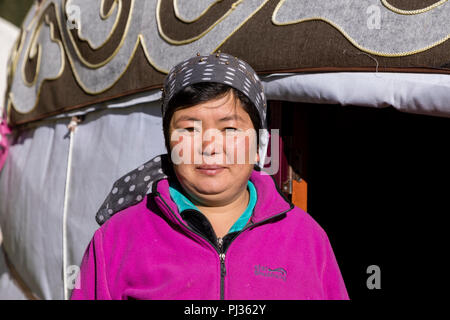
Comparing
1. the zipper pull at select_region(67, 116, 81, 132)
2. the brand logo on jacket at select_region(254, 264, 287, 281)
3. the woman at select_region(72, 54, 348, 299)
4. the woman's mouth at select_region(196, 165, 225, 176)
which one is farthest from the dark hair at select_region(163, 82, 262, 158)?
the zipper pull at select_region(67, 116, 81, 132)

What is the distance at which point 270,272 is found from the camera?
1217 mm

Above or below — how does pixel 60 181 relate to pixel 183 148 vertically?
Result: above

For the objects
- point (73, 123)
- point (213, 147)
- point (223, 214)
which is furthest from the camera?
point (73, 123)

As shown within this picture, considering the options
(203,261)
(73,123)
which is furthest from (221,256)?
(73,123)

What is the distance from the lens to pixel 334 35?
1455 mm

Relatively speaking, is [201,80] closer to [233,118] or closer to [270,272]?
[233,118]

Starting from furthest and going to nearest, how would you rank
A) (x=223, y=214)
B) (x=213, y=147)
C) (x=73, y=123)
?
(x=73, y=123)
(x=223, y=214)
(x=213, y=147)

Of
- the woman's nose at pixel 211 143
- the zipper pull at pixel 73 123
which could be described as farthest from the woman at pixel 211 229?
the zipper pull at pixel 73 123

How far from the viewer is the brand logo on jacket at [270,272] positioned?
1212 mm

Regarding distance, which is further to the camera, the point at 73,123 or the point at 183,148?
the point at 73,123

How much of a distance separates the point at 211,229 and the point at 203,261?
68mm

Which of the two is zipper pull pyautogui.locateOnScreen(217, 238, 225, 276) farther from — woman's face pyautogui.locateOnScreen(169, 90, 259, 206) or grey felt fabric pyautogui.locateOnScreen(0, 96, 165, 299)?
grey felt fabric pyautogui.locateOnScreen(0, 96, 165, 299)

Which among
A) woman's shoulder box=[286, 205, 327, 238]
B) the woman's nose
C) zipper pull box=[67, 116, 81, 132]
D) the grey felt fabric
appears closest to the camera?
the woman's nose

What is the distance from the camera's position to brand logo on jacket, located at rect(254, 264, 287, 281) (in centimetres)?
121
